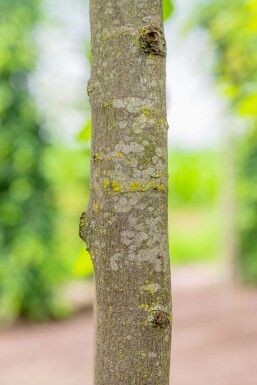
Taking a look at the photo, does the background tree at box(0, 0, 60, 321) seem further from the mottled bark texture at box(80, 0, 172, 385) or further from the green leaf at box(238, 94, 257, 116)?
the mottled bark texture at box(80, 0, 172, 385)

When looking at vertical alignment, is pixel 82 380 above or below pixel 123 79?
above

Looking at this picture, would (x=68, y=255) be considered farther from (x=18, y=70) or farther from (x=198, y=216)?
(x=198, y=216)

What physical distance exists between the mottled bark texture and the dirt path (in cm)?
660

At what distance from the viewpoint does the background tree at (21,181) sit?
1060 centimetres

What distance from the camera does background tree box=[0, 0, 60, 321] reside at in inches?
417

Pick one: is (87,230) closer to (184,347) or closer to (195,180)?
(184,347)

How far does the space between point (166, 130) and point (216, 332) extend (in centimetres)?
961

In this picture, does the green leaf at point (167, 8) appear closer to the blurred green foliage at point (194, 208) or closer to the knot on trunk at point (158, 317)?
the knot on trunk at point (158, 317)

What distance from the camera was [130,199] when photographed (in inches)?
43.3

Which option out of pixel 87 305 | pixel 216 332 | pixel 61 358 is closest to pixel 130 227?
pixel 61 358

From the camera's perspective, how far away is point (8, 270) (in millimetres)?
10844

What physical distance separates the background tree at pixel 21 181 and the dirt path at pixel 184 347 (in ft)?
2.93

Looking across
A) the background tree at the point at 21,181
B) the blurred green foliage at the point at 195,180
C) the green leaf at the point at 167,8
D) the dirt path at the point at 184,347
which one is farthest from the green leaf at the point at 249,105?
the blurred green foliage at the point at 195,180

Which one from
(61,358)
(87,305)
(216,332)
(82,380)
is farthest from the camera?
(87,305)
